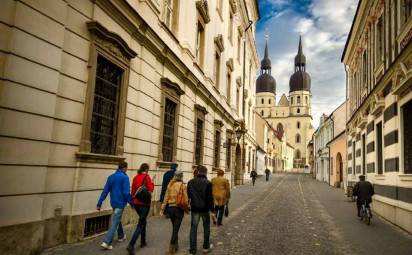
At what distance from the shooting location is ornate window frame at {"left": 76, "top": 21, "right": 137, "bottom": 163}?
7.81m

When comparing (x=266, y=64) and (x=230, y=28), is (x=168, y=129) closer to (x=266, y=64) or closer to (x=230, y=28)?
(x=230, y=28)

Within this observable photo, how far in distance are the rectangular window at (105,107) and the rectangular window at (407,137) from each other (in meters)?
8.33

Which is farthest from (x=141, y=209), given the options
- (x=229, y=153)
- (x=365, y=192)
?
(x=229, y=153)

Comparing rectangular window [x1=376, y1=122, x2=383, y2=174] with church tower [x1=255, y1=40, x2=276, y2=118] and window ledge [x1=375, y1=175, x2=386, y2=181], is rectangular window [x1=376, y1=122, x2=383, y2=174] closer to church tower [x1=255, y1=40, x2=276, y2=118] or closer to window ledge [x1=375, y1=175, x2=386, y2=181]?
window ledge [x1=375, y1=175, x2=386, y2=181]

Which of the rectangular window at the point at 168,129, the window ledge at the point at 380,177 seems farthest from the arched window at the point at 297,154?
the rectangular window at the point at 168,129

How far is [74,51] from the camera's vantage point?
7.38 meters

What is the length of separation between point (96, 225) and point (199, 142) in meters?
9.68

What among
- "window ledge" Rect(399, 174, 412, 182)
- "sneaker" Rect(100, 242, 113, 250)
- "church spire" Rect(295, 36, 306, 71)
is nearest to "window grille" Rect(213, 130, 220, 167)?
"window ledge" Rect(399, 174, 412, 182)

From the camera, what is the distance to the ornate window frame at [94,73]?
7.81 metres

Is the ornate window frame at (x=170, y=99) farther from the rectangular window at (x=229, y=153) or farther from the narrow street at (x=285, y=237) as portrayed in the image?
the rectangular window at (x=229, y=153)

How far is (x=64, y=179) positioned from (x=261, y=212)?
899 centimetres

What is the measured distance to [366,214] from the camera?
12031mm

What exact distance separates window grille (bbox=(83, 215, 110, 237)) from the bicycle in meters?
8.19

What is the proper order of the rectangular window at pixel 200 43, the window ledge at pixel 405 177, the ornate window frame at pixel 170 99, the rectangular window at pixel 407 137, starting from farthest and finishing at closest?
the rectangular window at pixel 200 43, the ornate window frame at pixel 170 99, the rectangular window at pixel 407 137, the window ledge at pixel 405 177
